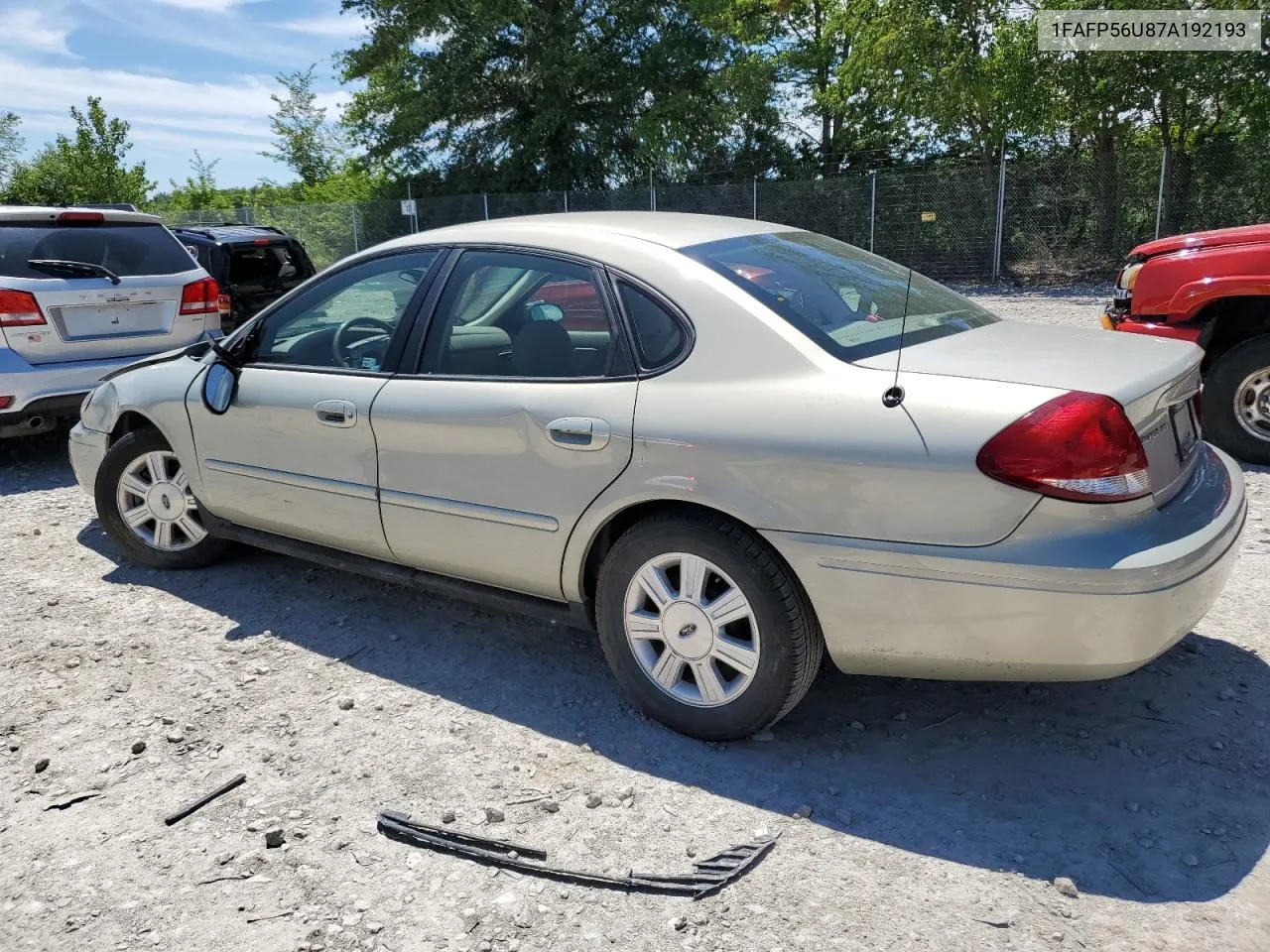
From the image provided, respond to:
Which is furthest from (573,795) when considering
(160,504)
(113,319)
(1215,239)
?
(113,319)

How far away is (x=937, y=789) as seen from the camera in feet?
9.49

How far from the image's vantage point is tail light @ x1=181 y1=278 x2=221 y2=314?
7.18 meters

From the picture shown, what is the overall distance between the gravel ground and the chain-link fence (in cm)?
1501

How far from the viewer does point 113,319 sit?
6.79 metres

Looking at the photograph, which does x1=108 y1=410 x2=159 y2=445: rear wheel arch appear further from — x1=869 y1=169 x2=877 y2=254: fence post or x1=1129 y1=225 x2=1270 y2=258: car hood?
x1=869 y1=169 x2=877 y2=254: fence post

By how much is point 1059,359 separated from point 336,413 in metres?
2.52

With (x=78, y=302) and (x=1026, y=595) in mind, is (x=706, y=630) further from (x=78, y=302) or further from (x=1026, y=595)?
(x=78, y=302)

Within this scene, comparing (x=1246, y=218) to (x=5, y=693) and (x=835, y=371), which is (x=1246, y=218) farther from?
(x=5, y=693)

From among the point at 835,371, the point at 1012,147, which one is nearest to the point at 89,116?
the point at 1012,147

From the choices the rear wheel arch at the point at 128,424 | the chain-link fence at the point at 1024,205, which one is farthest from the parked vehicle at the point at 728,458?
the chain-link fence at the point at 1024,205

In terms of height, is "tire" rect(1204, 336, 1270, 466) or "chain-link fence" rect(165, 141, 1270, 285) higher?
"chain-link fence" rect(165, 141, 1270, 285)

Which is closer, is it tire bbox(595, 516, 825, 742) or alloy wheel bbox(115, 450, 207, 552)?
tire bbox(595, 516, 825, 742)

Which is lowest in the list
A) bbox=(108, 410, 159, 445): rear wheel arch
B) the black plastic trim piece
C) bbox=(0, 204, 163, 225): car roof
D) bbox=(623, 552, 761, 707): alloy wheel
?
the black plastic trim piece

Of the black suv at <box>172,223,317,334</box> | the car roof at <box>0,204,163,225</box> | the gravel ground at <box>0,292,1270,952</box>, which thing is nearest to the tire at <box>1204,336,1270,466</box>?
the gravel ground at <box>0,292,1270,952</box>
